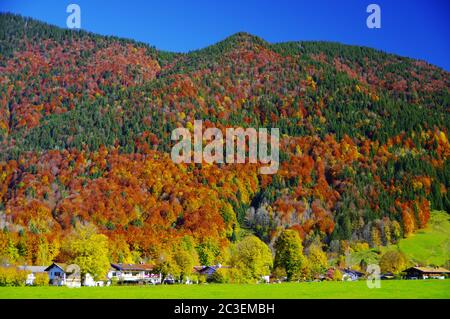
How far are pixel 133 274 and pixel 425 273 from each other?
54000mm

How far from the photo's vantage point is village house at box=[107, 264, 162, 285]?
110 metres

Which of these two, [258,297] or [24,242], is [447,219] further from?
[258,297]

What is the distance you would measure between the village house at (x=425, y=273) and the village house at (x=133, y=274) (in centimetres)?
4718

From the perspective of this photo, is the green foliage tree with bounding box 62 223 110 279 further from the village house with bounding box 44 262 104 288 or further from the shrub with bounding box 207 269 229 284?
the shrub with bounding box 207 269 229 284

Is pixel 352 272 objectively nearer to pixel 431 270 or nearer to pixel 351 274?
pixel 351 274

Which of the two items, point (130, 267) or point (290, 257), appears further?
point (130, 267)

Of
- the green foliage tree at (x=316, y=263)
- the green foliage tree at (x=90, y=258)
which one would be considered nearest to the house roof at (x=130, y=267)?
the green foliage tree at (x=90, y=258)

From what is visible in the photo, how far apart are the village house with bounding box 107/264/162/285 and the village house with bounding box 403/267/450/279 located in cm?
4718

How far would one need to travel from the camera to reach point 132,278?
379ft

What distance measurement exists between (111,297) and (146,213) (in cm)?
11359

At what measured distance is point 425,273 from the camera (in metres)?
121

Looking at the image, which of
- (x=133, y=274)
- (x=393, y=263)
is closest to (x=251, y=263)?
(x=133, y=274)

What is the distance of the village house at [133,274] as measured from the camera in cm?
11047

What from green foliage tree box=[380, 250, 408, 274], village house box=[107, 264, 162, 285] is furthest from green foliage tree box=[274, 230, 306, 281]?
green foliage tree box=[380, 250, 408, 274]
